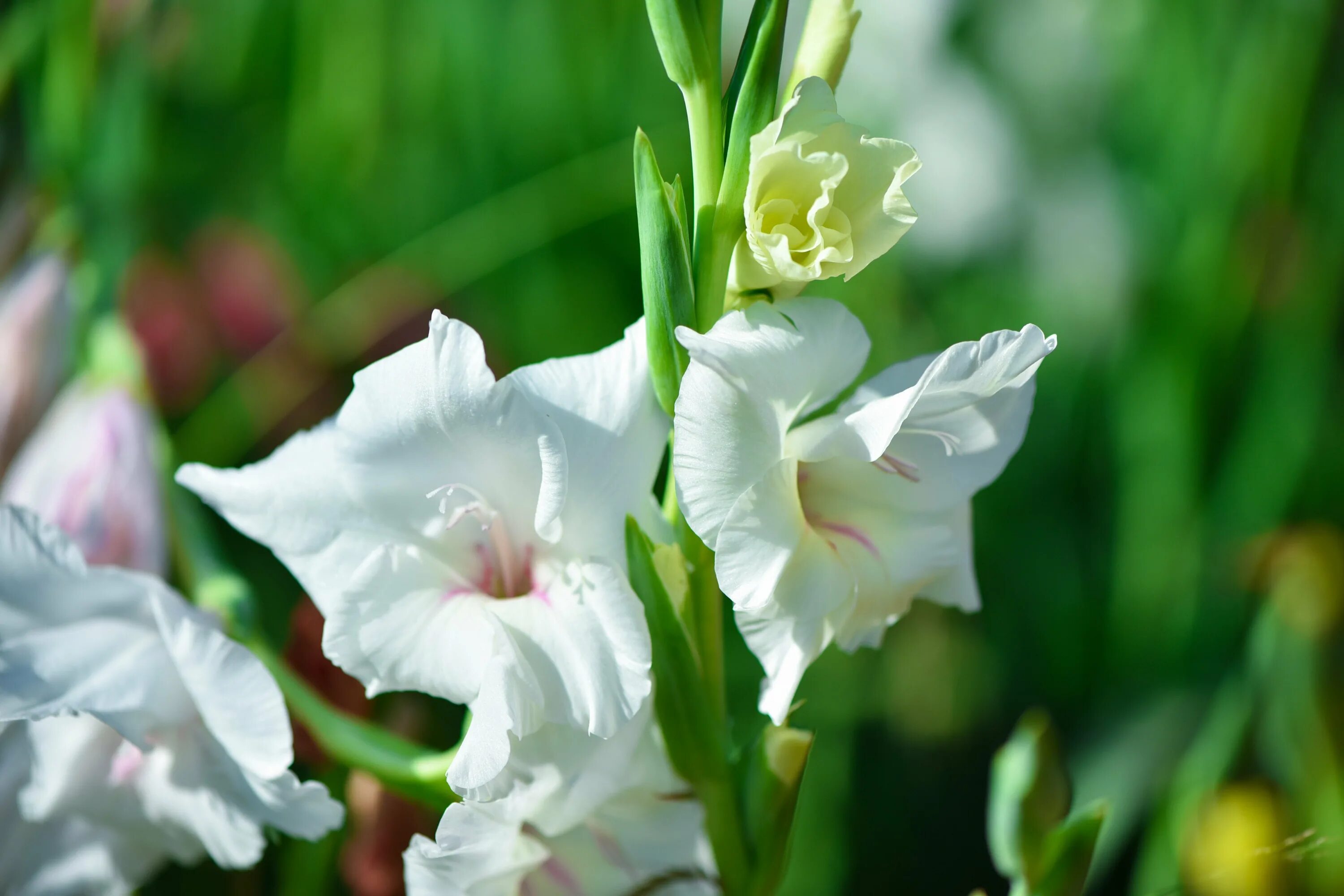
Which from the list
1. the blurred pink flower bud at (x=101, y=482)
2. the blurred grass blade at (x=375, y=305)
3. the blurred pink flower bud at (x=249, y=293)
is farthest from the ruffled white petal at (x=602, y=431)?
the blurred pink flower bud at (x=249, y=293)

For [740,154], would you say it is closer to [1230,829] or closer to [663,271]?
[663,271]

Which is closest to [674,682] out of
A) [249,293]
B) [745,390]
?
[745,390]

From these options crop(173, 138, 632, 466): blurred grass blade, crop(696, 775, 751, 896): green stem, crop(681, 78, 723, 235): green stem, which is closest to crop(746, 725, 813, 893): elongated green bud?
crop(696, 775, 751, 896): green stem

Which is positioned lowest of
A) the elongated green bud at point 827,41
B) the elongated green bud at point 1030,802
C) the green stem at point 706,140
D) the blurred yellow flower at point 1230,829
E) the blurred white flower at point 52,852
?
the blurred yellow flower at point 1230,829

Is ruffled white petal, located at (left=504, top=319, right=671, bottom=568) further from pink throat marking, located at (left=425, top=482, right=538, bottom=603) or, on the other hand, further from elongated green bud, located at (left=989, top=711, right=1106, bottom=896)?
elongated green bud, located at (left=989, top=711, right=1106, bottom=896)

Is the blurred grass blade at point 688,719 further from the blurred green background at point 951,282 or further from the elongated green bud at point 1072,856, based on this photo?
the blurred green background at point 951,282

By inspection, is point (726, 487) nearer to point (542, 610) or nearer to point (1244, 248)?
point (542, 610)

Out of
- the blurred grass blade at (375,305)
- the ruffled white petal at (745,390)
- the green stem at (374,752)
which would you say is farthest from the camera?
the blurred grass blade at (375,305)
